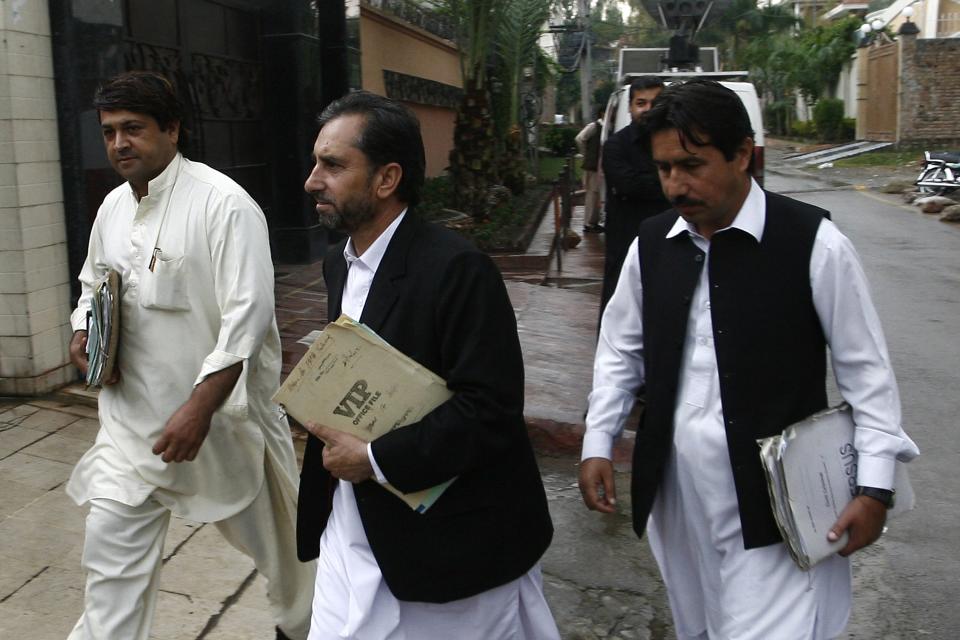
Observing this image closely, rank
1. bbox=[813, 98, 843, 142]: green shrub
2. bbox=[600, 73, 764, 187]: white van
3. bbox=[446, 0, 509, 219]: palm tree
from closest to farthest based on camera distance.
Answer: bbox=[600, 73, 764, 187]: white van, bbox=[446, 0, 509, 219]: palm tree, bbox=[813, 98, 843, 142]: green shrub

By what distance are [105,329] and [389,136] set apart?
3.92ft

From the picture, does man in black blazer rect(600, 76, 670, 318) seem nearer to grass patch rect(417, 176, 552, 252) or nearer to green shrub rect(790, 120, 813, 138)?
grass patch rect(417, 176, 552, 252)

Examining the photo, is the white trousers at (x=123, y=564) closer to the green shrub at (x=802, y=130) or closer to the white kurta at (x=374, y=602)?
the white kurta at (x=374, y=602)

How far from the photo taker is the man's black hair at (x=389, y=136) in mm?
2479

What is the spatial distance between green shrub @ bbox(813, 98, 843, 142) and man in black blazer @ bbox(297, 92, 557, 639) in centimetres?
4001

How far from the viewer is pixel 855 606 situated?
4129 millimetres

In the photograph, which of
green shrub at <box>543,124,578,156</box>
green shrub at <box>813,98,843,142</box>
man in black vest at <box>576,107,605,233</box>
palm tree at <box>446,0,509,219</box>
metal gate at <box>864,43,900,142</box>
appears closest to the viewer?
man in black vest at <box>576,107,605,233</box>

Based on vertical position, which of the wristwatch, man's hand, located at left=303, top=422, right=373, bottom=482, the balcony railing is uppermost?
the balcony railing

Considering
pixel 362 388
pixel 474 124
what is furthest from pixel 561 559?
pixel 474 124

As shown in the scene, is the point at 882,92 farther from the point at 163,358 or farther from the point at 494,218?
the point at 163,358

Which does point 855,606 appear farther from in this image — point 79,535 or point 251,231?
point 79,535

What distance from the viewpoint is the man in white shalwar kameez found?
10.1 ft

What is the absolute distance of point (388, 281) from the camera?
2.47 metres

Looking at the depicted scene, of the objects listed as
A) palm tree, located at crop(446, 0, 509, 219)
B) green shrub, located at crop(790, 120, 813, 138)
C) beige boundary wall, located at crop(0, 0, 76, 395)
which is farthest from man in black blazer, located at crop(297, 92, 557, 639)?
green shrub, located at crop(790, 120, 813, 138)
